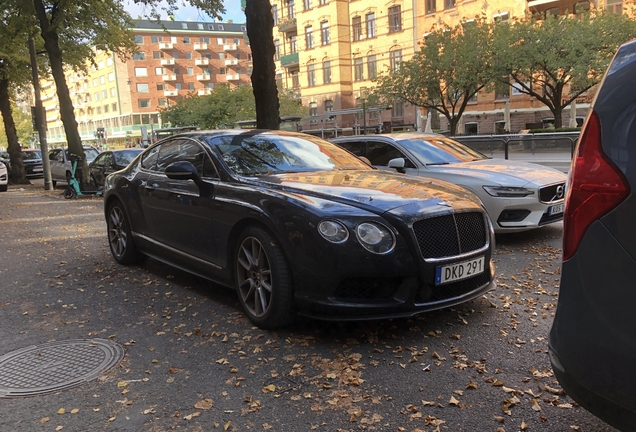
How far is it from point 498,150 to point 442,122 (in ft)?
90.6

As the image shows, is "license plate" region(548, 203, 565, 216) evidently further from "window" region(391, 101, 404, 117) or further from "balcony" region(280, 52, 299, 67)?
"balcony" region(280, 52, 299, 67)

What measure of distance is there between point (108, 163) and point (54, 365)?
15.3 m

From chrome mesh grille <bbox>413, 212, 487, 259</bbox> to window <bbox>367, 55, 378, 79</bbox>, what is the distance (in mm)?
46468

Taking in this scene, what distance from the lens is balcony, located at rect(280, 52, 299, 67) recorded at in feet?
182

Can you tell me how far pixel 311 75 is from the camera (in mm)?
53938

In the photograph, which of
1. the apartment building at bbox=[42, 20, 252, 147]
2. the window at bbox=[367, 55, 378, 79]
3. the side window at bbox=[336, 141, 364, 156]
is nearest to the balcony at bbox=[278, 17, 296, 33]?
the window at bbox=[367, 55, 378, 79]

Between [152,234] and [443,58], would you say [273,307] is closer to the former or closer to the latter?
[152,234]

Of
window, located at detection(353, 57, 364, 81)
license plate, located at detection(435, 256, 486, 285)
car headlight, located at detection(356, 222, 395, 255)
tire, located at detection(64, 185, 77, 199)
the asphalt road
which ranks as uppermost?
window, located at detection(353, 57, 364, 81)

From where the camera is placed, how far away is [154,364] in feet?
12.4

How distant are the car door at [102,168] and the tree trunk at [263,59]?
29.1ft

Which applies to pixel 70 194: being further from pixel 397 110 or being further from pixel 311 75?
pixel 311 75

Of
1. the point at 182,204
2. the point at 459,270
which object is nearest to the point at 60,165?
the point at 182,204

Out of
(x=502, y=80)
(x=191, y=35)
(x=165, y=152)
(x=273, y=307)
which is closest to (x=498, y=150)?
(x=165, y=152)

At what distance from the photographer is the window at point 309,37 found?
5309 cm
